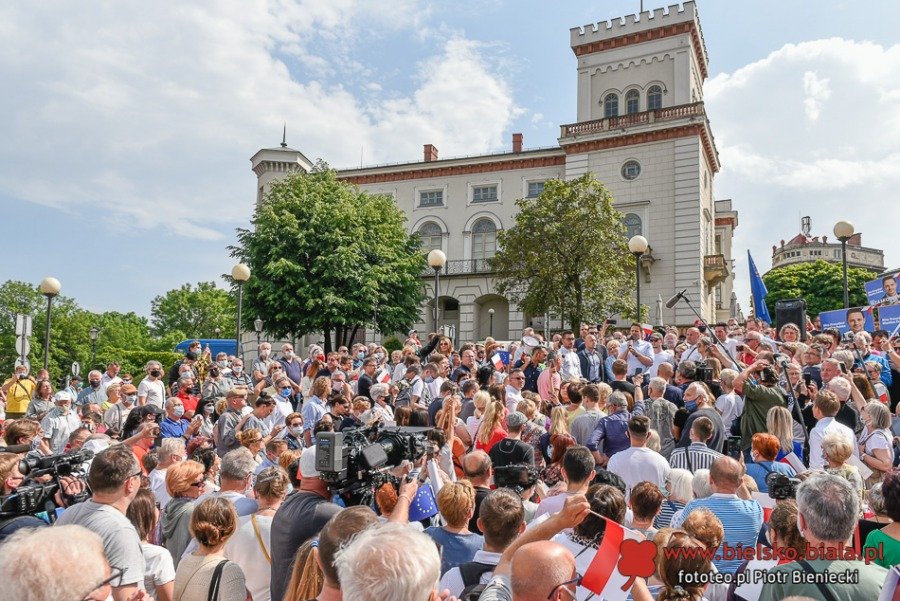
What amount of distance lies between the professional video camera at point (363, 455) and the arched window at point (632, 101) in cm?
3676

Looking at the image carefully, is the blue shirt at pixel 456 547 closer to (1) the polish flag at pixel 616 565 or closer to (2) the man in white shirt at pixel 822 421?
(1) the polish flag at pixel 616 565

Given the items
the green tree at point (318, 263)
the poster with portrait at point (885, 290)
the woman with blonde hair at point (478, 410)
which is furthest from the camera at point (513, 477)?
the green tree at point (318, 263)

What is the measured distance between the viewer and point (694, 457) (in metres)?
6.23

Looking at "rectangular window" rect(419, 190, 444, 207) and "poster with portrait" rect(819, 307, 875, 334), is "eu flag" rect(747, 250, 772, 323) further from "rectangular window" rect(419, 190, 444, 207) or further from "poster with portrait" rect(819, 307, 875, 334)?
"rectangular window" rect(419, 190, 444, 207)

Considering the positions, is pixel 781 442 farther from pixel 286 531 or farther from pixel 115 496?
pixel 115 496

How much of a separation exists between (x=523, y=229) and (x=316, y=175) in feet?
45.1

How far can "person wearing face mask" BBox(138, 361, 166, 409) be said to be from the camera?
1230cm

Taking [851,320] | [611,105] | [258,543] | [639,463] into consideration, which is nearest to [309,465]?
[258,543]

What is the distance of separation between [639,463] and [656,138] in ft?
106

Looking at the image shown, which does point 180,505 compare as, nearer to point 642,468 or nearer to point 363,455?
point 363,455

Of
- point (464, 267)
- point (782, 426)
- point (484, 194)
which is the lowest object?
point (782, 426)

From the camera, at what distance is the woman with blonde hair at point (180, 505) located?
485 centimetres

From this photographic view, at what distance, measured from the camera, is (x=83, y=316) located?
7250 cm

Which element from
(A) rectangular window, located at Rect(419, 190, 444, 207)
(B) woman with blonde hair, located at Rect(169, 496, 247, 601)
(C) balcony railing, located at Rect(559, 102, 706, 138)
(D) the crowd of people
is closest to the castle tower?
(C) balcony railing, located at Rect(559, 102, 706, 138)
